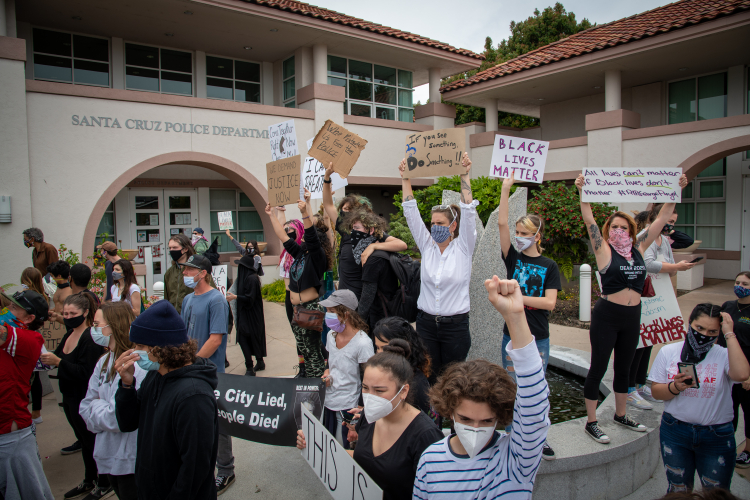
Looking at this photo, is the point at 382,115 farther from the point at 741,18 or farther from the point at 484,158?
the point at 741,18

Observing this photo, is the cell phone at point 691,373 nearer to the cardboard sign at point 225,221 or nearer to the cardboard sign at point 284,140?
the cardboard sign at point 284,140

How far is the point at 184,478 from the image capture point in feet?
7.43

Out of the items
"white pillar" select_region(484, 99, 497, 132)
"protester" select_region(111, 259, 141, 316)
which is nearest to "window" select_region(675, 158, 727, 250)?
"white pillar" select_region(484, 99, 497, 132)

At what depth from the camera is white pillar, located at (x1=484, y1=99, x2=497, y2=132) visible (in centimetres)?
1672


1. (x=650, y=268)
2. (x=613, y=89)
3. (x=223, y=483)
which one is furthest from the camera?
(x=613, y=89)

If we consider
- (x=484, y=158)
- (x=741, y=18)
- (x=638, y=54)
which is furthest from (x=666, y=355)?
(x=484, y=158)

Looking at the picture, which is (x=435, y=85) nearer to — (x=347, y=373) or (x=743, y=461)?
(x=743, y=461)

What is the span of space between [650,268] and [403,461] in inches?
155

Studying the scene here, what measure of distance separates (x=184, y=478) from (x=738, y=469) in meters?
4.33

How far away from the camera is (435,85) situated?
54.7 feet

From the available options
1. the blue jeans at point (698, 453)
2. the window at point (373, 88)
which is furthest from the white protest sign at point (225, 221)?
the blue jeans at point (698, 453)

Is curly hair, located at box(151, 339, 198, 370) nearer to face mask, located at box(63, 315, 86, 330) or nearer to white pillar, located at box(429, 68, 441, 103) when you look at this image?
face mask, located at box(63, 315, 86, 330)

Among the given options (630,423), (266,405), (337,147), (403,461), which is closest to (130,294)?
(266,405)

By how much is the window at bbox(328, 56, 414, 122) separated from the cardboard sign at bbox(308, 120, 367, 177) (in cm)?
1032
